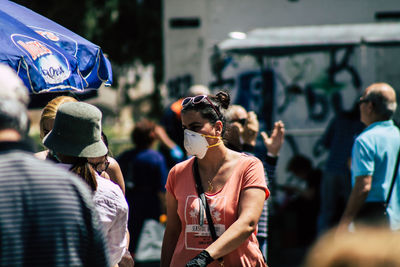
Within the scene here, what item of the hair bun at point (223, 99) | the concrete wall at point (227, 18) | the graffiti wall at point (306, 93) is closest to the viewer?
the hair bun at point (223, 99)

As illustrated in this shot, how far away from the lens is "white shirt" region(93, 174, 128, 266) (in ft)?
10.1

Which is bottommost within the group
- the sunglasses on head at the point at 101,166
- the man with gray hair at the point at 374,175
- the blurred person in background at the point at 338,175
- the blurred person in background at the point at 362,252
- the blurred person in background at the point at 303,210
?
the blurred person in background at the point at 303,210

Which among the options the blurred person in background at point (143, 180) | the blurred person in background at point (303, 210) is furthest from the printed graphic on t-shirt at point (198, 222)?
the blurred person in background at point (303, 210)

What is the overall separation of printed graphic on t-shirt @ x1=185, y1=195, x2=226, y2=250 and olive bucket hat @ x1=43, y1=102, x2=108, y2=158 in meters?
0.72

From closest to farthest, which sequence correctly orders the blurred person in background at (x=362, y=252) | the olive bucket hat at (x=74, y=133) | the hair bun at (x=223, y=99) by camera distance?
the blurred person in background at (x=362, y=252) → the olive bucket hat at (x=74, y=133) → the hair bun at (x=223, y=99)

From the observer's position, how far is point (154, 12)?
1366 cm

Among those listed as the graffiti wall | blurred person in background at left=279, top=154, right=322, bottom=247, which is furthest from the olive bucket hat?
the graffiti wall

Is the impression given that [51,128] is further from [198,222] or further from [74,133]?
[198,222]

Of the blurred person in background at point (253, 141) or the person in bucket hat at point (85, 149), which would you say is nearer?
the person in bucket hat at point (85, 149)

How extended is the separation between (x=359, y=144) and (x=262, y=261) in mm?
1840

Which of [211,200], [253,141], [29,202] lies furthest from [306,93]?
[29,202]

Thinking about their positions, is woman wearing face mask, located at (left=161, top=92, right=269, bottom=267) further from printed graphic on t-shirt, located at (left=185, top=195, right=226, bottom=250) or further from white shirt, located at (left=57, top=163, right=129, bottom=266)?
white shirt, located at (left=57, top=163, right=129, bottom=266)

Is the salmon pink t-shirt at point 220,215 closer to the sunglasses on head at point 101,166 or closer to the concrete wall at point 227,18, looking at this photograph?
the sunglasses on head at point 101,166

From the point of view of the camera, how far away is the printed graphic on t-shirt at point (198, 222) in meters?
3.50
